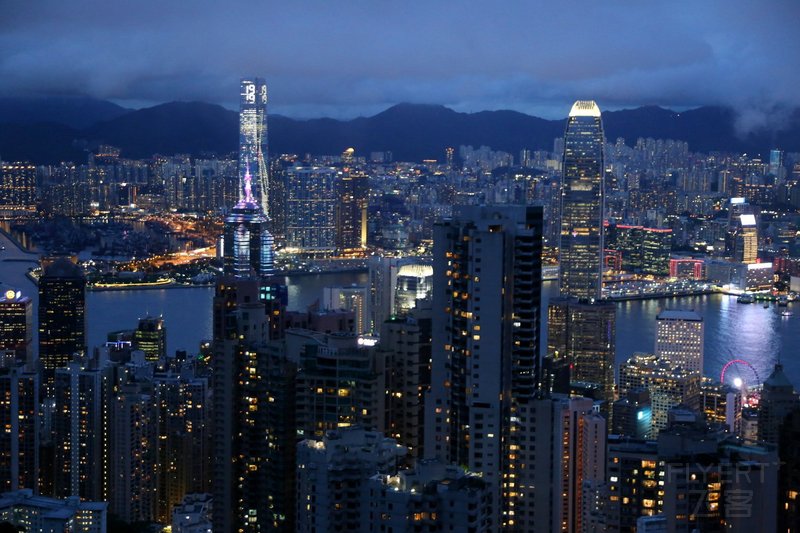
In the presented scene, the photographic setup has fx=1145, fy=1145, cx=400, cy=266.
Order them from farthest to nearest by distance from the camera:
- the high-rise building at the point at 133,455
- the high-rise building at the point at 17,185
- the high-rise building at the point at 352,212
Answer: the high-rise building at the point at 352,212 → the high-rise building at the point at 17,185 → the high-rise building at the point at 133,455

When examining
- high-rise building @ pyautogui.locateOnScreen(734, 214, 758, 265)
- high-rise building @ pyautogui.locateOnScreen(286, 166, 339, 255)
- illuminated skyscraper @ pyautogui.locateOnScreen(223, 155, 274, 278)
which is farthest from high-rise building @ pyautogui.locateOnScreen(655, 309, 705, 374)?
high-rise building @ pyautogui.locateOnScreen(286, 166, 339, 255)

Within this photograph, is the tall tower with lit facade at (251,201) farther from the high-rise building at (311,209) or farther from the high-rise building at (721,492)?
the high-rise building at (721,492)

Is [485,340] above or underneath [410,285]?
above

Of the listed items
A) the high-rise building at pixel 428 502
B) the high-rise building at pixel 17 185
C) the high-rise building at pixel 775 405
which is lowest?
the high-rise building at pixel 775 405

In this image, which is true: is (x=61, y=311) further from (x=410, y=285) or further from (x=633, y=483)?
(x=633, y=483)

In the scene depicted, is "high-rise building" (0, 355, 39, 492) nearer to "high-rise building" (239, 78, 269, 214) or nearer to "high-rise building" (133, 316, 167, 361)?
"high-rise building" (133, 316, 167, 361)

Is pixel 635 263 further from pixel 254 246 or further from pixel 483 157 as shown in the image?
pixel 254 246

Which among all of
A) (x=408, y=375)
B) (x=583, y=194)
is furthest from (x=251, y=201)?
(x=408, y=375)

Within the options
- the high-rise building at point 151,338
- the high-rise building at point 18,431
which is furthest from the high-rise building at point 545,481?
the high-rise building at point 151,338
